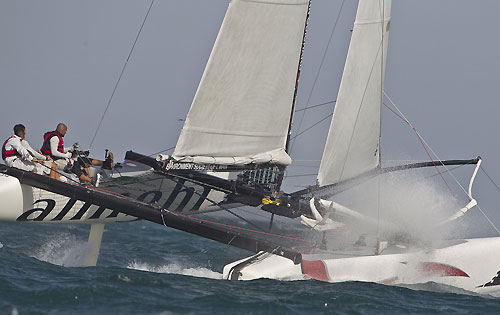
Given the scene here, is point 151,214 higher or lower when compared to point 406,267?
higher

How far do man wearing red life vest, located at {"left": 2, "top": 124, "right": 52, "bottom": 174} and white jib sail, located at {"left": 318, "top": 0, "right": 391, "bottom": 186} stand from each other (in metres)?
4.72

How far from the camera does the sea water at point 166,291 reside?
6.98 m

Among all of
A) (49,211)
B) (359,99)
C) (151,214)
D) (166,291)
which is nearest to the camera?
(166,291)

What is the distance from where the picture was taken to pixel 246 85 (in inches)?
401

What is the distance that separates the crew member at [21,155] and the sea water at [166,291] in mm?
1375

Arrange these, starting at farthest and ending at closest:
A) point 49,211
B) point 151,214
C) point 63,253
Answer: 1. point 63,253
2. point 49,211
3. point 151,214


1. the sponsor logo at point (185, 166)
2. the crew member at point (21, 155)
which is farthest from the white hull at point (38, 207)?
the sponsor logo at point (185, 166)

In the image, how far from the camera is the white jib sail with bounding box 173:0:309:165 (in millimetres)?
9891

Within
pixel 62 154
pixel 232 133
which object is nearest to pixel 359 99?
pixel 232 133

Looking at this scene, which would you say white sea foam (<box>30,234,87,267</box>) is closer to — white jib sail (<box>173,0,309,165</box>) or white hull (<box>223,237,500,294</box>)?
white jib sail (<box>173,0,309,165</box>)

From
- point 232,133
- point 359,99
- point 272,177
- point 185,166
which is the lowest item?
point 185,166

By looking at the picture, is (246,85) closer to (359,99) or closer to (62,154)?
(359,99)

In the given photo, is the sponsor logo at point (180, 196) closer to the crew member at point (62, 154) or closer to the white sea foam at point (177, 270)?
the crew member at point (62, 154)

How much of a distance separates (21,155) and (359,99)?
575cm
